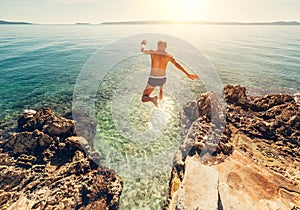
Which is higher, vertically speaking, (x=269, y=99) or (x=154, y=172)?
(x=269, y=99)

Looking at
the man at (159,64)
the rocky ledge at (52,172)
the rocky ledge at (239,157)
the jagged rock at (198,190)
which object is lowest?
the rocky ledge at (52,172)

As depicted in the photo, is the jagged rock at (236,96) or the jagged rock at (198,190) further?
the jagged rock at (236,96)

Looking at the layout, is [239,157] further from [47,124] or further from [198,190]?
[47,124]

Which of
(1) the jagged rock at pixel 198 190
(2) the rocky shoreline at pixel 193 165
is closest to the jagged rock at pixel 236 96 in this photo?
(2) the rocky shoreline at pixel 193 165

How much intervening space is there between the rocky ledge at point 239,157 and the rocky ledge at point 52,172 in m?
2.91

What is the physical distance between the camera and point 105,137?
34.3 ft

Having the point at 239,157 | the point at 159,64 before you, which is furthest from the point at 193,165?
the point at 159,64

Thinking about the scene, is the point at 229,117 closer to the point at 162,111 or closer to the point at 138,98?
the point at 162,111

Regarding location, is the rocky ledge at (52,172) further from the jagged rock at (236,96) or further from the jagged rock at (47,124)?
the jagged rock at (236,96)

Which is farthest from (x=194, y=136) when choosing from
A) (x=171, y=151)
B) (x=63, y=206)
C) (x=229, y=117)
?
(x=63, y=206)

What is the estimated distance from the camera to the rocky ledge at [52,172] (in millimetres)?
6922

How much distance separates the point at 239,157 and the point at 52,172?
8064 millimetres

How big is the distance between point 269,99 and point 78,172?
1290cm

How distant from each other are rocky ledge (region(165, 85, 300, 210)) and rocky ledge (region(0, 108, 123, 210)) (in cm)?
291
